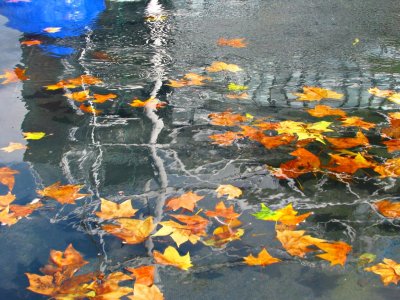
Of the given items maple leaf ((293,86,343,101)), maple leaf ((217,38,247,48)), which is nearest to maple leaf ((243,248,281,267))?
maple leaf ((293,86,343,101))

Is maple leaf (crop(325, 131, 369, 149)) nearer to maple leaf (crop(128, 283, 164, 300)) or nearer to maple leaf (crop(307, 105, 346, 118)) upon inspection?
maple leaf (crop(307, 105, 346, 118))

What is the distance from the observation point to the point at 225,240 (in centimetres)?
199

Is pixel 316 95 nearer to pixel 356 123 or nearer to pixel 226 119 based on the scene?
pixel 356 123

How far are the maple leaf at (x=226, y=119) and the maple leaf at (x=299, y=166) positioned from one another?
1.67 feet

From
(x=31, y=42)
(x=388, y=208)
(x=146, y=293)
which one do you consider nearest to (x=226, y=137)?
(x=388, y=208)

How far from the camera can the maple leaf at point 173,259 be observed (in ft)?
6.09

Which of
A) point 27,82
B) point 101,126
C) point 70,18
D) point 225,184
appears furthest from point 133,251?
point 70,18

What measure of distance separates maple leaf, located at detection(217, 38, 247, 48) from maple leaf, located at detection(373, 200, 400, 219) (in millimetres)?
2615

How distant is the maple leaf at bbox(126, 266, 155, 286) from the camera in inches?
69.3

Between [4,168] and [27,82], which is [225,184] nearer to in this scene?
[4,168]

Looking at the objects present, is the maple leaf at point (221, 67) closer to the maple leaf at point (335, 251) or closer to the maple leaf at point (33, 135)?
the maple leaf at point (33, 135)

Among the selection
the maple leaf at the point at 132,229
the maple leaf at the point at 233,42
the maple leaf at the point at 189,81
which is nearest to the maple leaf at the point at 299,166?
the maple leaf at the point at 132,229

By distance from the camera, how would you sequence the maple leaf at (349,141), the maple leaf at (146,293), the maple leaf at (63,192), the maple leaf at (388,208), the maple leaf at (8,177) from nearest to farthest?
the maple leaf at (146,293) < the maple leaf at (388,208) < the maple leaf at (63,192) < the maple leaf at (8,177) < the maple leaf at (349,141)

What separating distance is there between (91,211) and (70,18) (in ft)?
12.7
